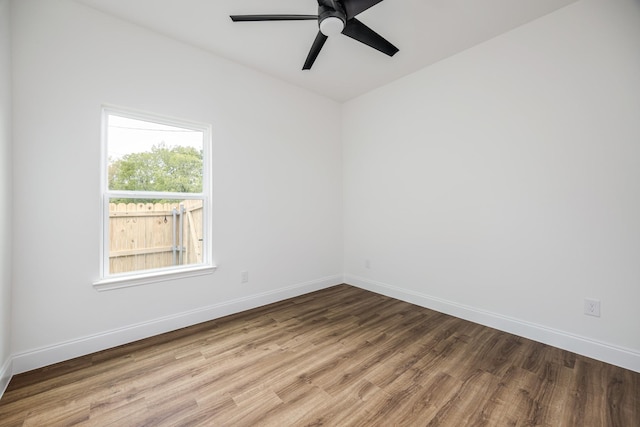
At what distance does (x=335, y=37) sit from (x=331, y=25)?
0.80 meters

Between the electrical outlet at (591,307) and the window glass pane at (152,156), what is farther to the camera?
the window glass pane at (152,156)

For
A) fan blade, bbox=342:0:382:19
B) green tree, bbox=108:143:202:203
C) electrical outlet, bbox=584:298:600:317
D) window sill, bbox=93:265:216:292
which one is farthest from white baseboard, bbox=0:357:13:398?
electrical outlet, bbox=584:298:600:317

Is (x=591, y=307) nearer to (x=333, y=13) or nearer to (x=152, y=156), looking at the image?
(x=333, y=13)

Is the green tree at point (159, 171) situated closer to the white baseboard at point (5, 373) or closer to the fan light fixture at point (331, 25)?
the white baseboard at point (5, 373)

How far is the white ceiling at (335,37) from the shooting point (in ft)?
7.10

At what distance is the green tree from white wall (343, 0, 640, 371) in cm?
233

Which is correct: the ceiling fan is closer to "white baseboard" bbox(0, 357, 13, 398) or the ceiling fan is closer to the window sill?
the window sill

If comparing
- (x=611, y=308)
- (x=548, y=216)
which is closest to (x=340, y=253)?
(x=548, y=216)

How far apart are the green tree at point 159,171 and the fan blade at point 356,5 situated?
6.33 feet

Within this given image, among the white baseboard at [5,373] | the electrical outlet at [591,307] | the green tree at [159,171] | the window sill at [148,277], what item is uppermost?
the green tree at [159,171]

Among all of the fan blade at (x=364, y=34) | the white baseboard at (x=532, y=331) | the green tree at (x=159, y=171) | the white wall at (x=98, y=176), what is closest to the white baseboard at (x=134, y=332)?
the white wall at (x=98, y=176)

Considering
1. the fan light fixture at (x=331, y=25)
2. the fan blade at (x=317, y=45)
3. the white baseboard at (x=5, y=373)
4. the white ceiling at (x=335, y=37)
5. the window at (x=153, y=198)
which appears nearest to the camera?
the white baseboard at (x=5, y=373)

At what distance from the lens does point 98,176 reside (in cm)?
220

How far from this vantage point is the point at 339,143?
4129mm
